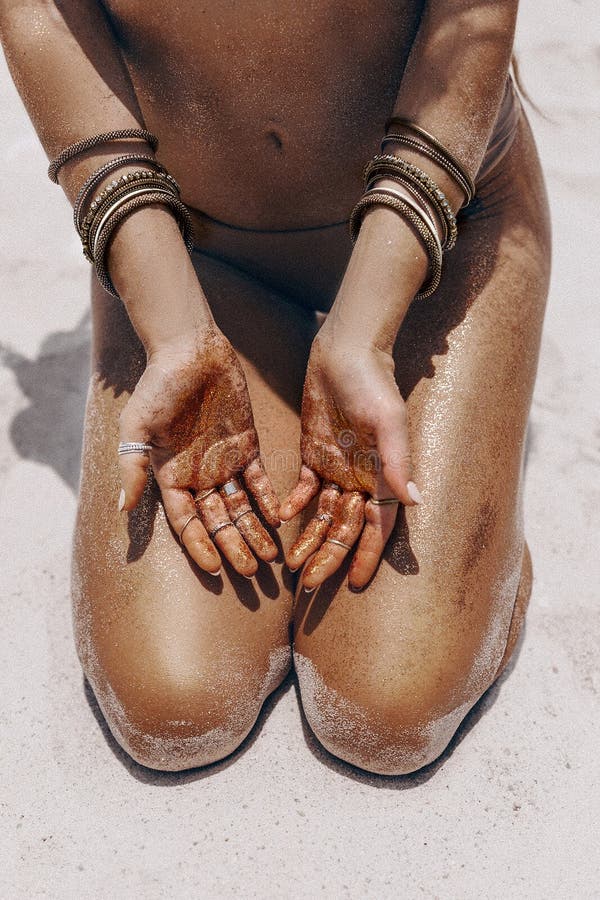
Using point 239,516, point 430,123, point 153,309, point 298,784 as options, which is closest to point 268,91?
point 430,123

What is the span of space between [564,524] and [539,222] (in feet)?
2.27

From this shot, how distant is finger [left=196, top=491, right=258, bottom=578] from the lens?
4.41 ft

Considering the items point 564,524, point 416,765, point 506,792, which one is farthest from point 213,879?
point 564,524

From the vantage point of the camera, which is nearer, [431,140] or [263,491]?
[431,140]

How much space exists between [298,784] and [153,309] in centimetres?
88

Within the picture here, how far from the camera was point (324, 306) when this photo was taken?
1.71 metres

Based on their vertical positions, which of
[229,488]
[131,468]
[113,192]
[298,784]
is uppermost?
[113,192]

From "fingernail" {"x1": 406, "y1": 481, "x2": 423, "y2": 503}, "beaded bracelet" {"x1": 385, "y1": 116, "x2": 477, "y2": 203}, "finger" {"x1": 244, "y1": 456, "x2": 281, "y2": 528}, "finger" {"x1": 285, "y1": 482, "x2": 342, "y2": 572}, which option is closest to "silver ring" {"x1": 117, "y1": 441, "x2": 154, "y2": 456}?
"finger" {"x1": 244, "y1": 456, "x2": 281, "y2": 528}

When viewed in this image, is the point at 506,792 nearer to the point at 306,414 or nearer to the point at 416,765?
the point at 416,765

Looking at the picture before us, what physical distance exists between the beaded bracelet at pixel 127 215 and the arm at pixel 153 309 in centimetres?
1

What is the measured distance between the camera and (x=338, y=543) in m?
1.32

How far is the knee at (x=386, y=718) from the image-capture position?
128cm

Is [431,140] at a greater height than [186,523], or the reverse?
[431,140]

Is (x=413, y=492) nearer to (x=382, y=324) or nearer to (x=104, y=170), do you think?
(x=382, y=324)
